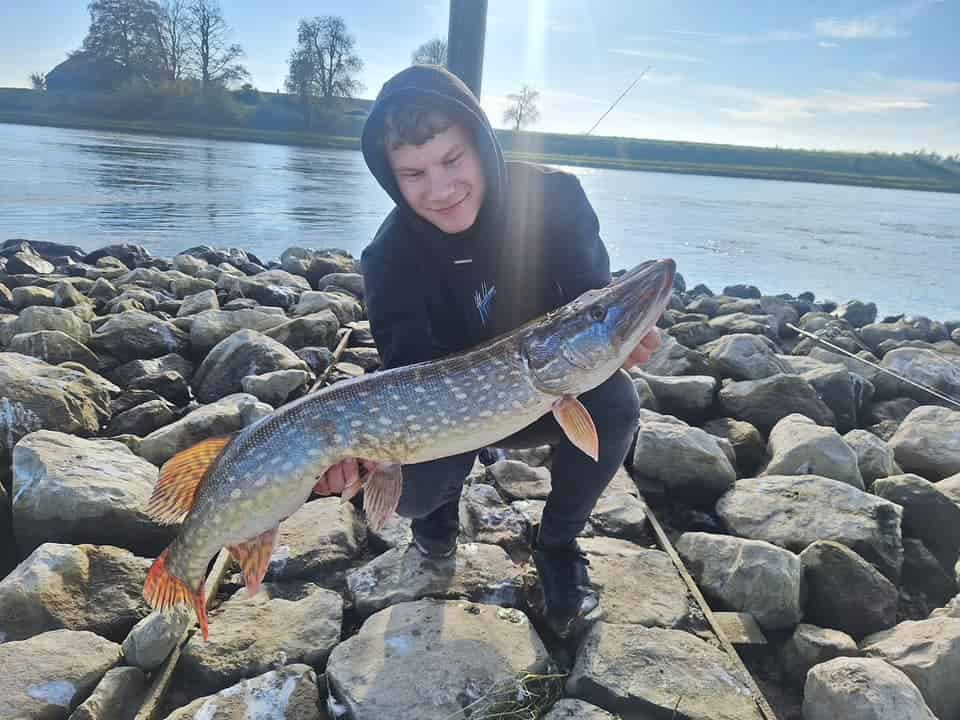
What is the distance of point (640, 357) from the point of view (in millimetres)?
2473

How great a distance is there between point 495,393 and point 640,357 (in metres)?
0.61

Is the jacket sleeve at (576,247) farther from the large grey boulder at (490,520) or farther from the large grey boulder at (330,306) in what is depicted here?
the large grey boulder at (330,306)

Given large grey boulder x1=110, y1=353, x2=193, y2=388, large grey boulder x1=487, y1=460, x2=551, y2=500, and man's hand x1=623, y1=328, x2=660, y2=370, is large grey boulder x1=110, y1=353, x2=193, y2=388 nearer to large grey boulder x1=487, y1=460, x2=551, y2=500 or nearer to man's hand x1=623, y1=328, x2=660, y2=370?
large grey boulder x1=487, y1=460, x2=551, y2=500

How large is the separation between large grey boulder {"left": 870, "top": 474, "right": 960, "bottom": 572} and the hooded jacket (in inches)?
76.8

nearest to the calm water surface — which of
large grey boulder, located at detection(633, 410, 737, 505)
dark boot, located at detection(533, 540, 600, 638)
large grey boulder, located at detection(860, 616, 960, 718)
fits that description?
large grey boulder, located at detection(633, 410, 737, 505)

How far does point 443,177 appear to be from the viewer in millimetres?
2432

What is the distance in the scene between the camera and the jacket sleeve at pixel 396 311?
2.57 m

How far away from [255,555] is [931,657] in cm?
236

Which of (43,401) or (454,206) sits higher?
(454,206)

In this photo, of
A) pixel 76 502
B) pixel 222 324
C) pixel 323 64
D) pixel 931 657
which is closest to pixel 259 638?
pixel 76 502

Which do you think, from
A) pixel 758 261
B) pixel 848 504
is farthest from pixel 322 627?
pixel 758 261

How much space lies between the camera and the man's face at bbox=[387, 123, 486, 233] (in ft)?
7.97

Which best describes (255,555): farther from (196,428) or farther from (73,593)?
(196,428)

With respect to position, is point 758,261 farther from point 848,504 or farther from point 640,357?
point 640,357
